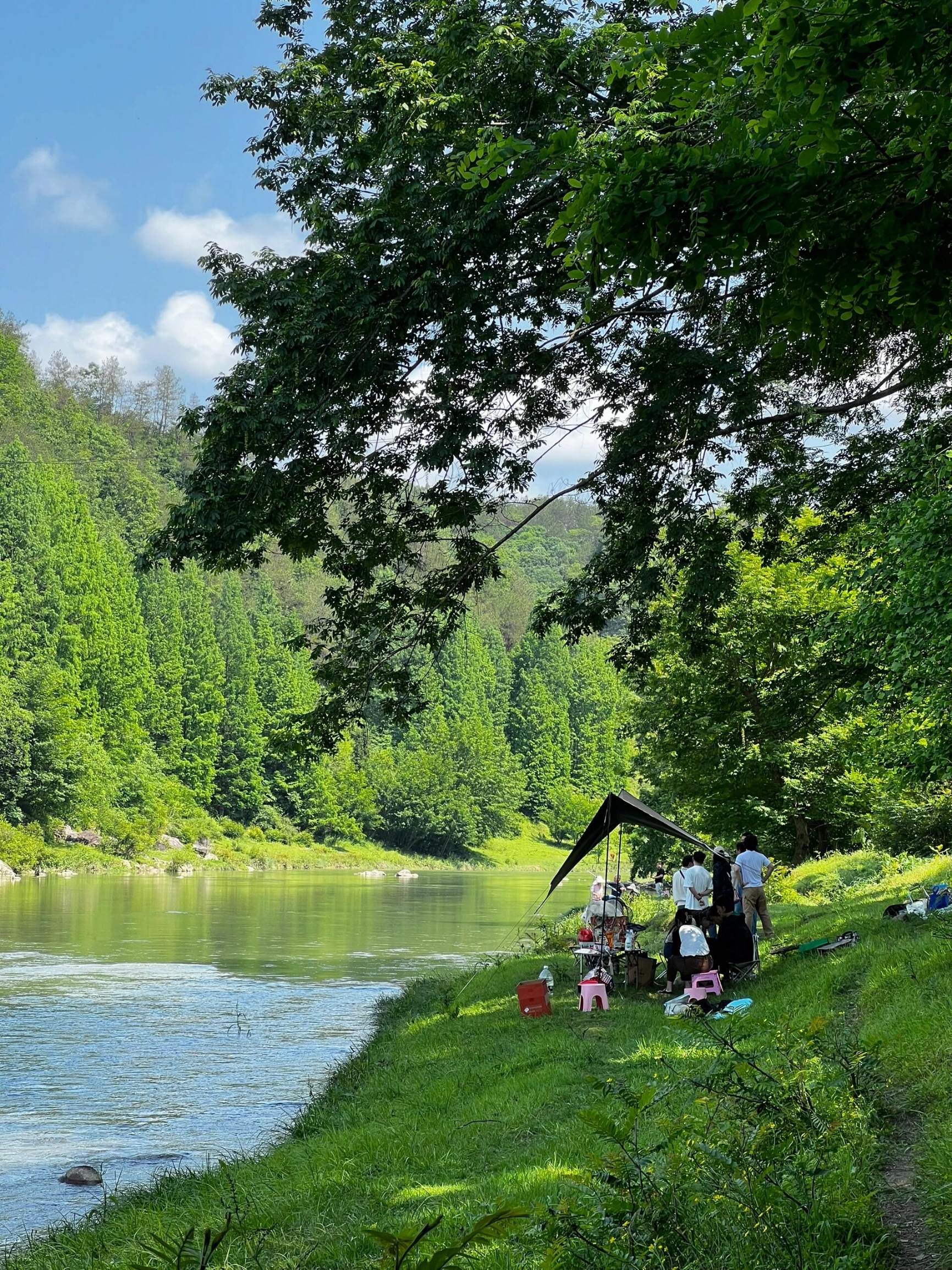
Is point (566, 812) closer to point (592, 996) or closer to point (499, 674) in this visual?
point (499, 674)

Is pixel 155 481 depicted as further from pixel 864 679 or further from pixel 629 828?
pixel 864 679

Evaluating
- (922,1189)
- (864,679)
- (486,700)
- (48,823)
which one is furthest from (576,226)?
(486,700)

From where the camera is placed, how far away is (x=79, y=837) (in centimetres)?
6812

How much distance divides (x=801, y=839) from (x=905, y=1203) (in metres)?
29.2

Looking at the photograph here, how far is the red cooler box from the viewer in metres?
14.7

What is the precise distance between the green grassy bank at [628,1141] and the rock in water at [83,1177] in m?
1.37

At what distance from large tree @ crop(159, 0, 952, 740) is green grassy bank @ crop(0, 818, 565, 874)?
2048 inches

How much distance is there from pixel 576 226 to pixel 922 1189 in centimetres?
460

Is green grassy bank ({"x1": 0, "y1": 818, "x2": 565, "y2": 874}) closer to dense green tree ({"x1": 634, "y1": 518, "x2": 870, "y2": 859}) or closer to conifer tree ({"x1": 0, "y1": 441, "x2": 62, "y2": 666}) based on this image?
conifer tree ({"x1": 0, "y1": 441, "x2": 62, "y2": 666})

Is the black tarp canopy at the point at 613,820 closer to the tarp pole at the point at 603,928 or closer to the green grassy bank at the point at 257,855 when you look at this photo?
the tarp pole at the point at 603,928

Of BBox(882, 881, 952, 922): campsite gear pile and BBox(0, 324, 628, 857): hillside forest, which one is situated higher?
BBox(0, 324, 628, 857): hillside forest

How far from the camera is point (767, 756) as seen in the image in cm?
2956

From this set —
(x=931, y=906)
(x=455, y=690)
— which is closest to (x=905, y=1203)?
(x=931, y=906)

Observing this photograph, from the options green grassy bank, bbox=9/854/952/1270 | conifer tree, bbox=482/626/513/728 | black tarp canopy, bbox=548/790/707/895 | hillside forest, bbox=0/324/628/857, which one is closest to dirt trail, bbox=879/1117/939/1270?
green grassy bank, bbox=9/854/952/1270
